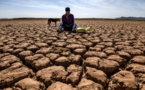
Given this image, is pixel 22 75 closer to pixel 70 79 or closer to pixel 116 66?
pixel 70 79

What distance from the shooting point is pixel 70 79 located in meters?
0.98

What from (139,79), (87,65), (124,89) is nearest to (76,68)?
(87,65)

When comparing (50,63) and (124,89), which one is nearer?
(124,89)

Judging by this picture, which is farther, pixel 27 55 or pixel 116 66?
pixel 27 55

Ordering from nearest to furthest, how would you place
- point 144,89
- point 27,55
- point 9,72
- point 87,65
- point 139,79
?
point 144,89
point 139,79
point 9,72
point 87,65
point 27,55

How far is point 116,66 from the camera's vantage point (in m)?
1.19

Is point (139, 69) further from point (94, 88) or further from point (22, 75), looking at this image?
point (22, 75)

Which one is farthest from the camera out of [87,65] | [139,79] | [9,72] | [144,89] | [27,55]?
[27,55]

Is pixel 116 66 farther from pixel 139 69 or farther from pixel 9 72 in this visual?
pixel 9 72

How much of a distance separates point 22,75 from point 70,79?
505mm

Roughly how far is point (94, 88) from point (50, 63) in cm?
69

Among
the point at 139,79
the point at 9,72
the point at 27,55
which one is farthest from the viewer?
the point at 27,55

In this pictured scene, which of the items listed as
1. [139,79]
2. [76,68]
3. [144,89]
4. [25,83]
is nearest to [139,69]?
[139,79]

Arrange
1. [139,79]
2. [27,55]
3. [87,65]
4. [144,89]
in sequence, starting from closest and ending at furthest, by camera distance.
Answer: [144,89] < [139,79] < [87,65] < [27,55]
